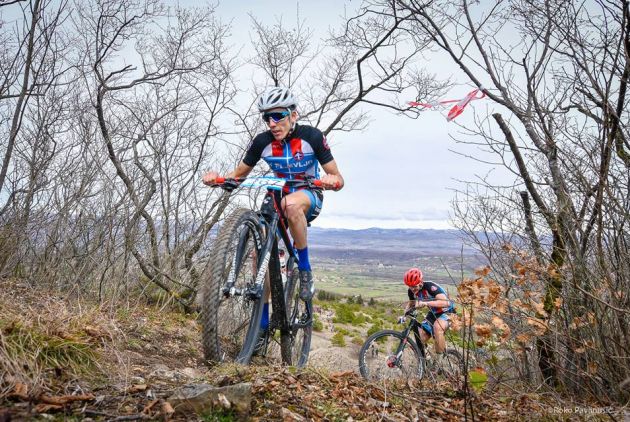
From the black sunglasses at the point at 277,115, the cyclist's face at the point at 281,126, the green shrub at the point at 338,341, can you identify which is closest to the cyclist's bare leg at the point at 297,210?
the cyclist's face at the point at 281,126

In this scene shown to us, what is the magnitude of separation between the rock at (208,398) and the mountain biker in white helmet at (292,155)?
6.89 ft

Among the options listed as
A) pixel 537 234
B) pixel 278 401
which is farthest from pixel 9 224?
pixel 537 234

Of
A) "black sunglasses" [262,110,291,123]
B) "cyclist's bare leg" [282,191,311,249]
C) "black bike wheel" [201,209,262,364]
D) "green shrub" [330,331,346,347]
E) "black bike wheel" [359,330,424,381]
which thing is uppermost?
"black sunglasses" [262,110,291,123]

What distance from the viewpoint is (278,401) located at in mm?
2756

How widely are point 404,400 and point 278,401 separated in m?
1.10

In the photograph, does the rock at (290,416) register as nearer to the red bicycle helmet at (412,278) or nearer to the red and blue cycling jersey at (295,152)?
the red and blue cycling jersey at (295,152)

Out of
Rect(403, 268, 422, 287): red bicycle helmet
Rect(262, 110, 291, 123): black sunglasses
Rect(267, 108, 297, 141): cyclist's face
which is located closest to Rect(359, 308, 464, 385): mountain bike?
Rect(403, 268, 422, 287): red bicycle helmet

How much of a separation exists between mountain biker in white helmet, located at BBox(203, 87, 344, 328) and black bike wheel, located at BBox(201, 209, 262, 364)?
45cm

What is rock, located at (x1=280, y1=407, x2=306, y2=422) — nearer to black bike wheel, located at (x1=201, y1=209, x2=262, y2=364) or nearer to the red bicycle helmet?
black bike wheel, located at (x1=201, y1=209, x2=262, y2=364)

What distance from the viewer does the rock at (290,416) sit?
98.7 inches

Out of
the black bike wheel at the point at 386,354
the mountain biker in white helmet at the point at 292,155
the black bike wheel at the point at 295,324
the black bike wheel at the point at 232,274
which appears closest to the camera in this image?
the black bike wheel at the point at 232,274

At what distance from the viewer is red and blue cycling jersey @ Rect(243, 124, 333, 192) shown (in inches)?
186

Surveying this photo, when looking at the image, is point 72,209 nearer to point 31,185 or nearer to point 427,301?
point 31,185

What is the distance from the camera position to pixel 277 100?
453 centimetres
